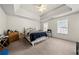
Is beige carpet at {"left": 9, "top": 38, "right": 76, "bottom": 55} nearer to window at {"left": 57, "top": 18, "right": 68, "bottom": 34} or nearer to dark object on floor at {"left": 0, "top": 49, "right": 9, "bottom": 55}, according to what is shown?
dark object on floor at {"left": 0, "top": 49, "right": 9, "bottom": 55}

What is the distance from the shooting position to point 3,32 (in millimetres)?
2109

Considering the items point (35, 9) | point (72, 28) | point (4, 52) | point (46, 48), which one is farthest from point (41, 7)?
point (4, 52)

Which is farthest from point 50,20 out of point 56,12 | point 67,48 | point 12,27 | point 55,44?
point 12,27

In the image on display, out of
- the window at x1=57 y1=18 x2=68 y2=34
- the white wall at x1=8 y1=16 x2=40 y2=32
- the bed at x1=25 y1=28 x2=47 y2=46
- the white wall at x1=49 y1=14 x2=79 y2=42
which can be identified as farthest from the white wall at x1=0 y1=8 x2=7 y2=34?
the window at x1=57 y1=18 x2=68 y2=34

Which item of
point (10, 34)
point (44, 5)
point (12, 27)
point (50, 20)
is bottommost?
point (10, 34)

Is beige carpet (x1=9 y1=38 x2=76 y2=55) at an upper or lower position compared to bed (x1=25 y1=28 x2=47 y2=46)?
lower

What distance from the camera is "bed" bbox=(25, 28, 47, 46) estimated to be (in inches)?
87.6

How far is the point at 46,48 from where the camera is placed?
82.8 inches

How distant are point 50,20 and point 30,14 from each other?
1.79 feet

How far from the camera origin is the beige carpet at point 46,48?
201 centimetres

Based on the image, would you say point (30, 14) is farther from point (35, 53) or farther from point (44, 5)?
point (35, 53)

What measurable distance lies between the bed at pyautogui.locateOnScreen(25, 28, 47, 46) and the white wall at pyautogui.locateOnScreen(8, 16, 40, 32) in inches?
5.3

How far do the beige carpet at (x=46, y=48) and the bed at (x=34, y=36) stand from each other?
0.11 metres

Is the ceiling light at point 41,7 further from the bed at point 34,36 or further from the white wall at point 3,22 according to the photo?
the white wall at point 3,22
